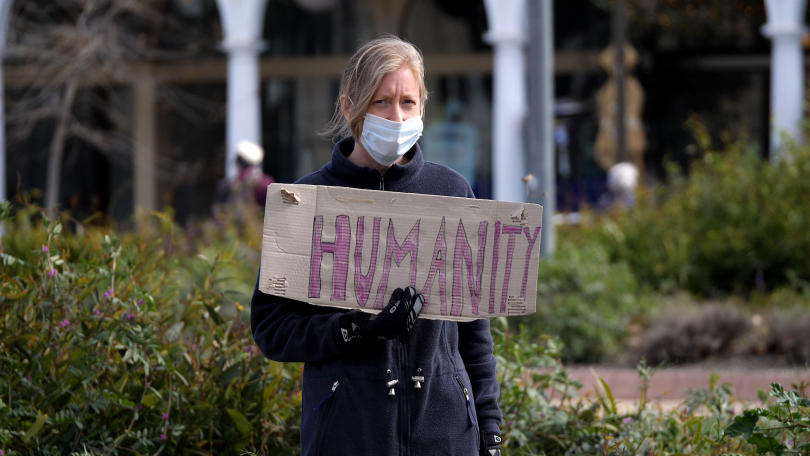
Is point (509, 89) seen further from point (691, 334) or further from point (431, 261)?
point (431, 261)

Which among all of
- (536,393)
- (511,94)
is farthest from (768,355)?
(511,94)

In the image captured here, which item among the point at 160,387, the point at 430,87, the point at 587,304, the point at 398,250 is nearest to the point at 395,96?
the point at 398,250

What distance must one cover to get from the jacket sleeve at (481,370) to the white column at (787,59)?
1152 centimetres

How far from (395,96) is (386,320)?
0.51m

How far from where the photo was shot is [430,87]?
1781 centimetres

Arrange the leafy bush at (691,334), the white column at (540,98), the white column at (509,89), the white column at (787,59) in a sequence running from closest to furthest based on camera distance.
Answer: the leafy bush at (691,334) < the white column at (540,98) < the white column at (787,59) < the white column at (509,89)

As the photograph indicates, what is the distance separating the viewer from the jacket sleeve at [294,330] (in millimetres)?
2166

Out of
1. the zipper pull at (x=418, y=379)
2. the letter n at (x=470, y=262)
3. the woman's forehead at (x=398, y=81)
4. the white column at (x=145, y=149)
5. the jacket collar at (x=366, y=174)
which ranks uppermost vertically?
the white column at (x=145, y=149)

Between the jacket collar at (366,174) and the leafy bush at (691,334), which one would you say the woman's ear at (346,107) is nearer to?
the jacket collar at (366,174)

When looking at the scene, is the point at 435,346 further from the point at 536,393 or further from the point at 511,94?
the point at 511,94

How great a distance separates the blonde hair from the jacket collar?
0.23ft

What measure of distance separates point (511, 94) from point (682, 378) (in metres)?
8.07

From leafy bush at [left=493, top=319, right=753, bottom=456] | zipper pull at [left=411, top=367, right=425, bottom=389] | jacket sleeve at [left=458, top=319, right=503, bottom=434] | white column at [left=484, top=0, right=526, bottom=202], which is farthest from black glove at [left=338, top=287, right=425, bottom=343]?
white column at [left=484, top=0, right=526, bottom=202]

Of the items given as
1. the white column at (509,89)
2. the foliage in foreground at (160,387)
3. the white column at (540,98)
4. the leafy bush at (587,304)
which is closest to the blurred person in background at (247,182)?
the white column at (540,98)
